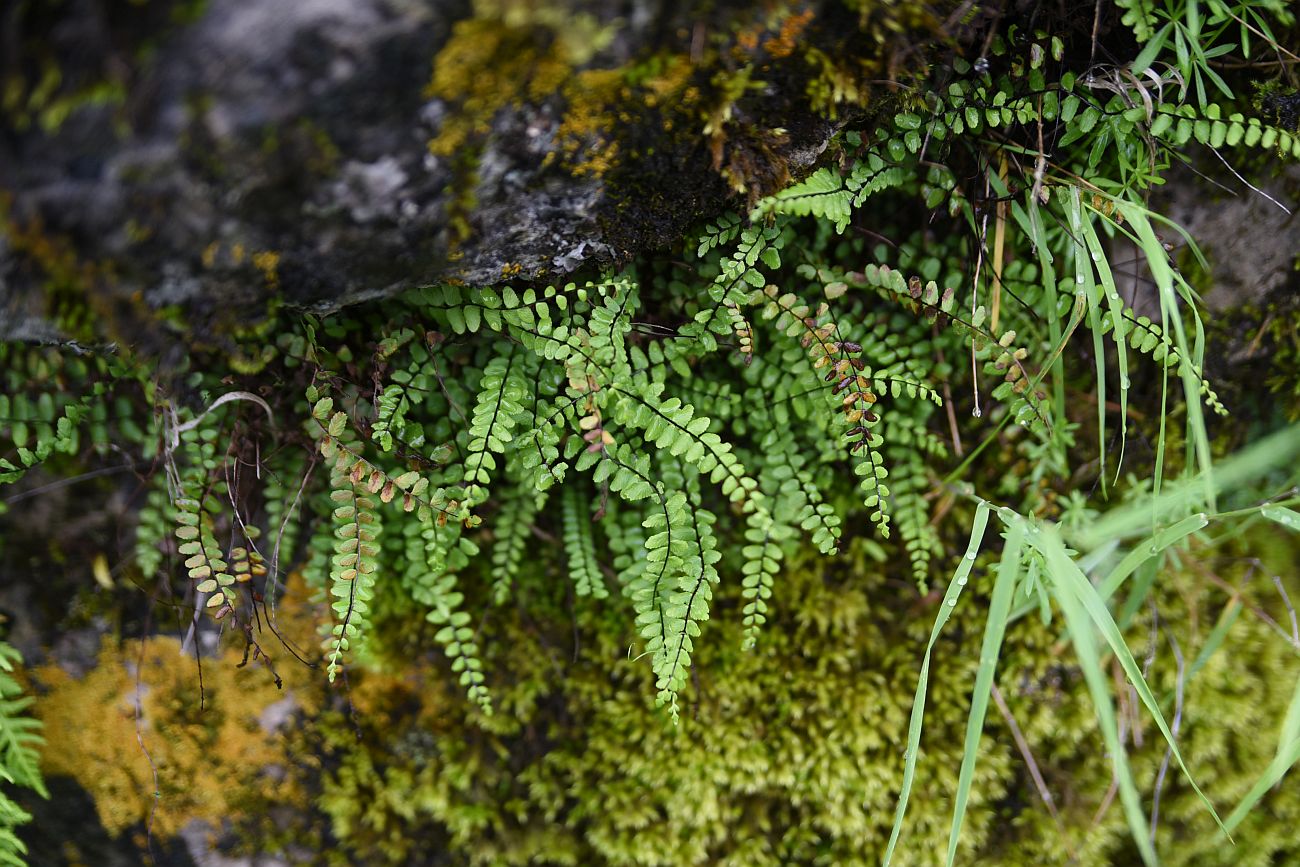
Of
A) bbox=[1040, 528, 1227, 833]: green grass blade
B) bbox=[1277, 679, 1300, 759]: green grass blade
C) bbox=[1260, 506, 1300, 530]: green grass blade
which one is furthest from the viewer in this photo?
bbox=[1260, 506, 1300, 530]: green grass blade

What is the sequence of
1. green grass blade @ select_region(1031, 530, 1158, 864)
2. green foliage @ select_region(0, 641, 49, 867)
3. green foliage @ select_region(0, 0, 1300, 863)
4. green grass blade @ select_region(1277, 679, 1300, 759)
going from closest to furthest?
green grass blade @ select_region(1031, 530, 1158, 864) → green grass blade @ select_region(1277, 679, 1300, 759) → green foliage @ select_region(0, 0, 1300, 863) → green foliage @ select_region(0, 641, 49, 867)

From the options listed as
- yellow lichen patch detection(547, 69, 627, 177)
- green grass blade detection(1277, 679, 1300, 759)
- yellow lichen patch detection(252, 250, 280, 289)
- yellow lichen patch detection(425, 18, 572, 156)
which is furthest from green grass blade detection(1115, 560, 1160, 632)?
yellow lichen patch detection(252, 250, 280, 289)

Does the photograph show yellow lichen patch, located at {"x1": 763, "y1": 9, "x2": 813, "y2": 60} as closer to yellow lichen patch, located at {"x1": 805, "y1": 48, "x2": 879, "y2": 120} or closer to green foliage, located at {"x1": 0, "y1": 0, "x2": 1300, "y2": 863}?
yellow lichen patch, located at {"x1": 805, "y1": 48, "x2": 879, "y2": 120}

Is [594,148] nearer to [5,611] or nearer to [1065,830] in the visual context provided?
[5,611]

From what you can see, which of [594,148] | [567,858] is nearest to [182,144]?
[594,148]

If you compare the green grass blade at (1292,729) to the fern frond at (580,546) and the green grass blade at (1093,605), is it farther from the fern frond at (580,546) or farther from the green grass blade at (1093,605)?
the fern frond at (580,546)

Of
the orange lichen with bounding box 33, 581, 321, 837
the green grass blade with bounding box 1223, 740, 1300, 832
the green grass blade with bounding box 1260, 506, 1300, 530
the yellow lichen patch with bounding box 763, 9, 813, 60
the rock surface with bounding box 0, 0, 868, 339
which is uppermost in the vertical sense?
the yellow lichen patch with bounding box 763, 9, 813, 60
